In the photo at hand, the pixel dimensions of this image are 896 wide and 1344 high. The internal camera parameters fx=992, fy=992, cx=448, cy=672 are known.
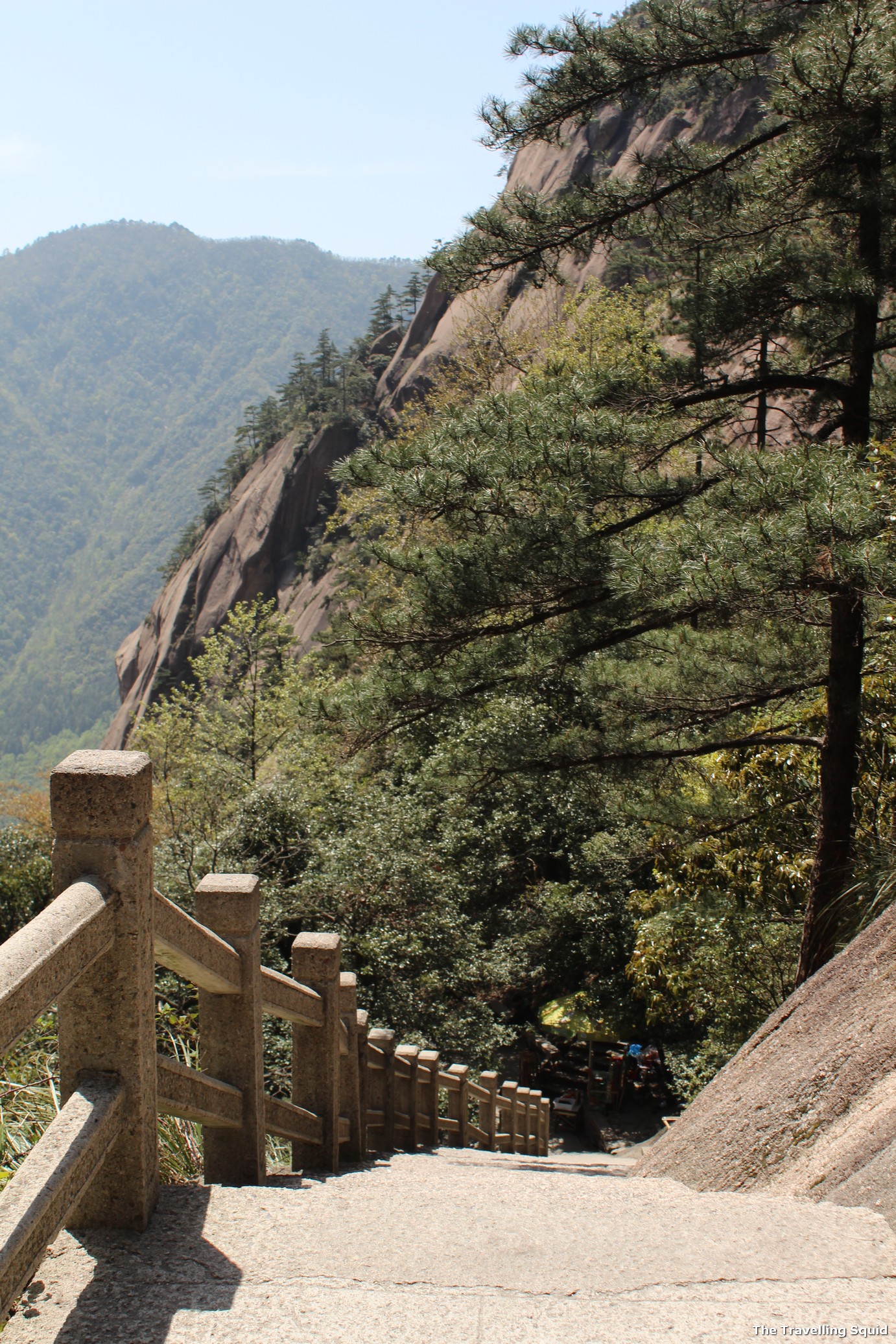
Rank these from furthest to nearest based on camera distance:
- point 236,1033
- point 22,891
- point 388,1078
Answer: point 22,891 < point 388,1078 < point 236,1033

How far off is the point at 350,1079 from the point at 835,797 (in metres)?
3.87

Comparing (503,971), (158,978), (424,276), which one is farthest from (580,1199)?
(424,276)

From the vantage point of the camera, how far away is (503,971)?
11391 millimetres

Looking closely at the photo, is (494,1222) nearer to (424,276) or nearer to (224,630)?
(224,630)

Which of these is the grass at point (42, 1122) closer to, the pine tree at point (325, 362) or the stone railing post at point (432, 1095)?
the stone railing post at point (432, 1095)

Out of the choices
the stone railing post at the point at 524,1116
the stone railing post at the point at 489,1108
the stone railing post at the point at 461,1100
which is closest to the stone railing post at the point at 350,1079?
the stone railing post at the point at 461,1100

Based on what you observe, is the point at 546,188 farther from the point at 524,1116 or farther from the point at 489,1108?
the point at 489,1108

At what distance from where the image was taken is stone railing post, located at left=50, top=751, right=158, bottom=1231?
2.06 meters

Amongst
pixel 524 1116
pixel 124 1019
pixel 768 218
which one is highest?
pixel 768 218

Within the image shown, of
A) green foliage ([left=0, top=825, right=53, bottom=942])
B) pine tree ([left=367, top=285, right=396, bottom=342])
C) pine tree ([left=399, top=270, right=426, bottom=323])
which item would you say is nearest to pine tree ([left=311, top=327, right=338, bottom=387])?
pine tree ([left=367, top=285, right=396, bottom=342])

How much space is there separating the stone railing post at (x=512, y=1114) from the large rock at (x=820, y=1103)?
3.34 metres

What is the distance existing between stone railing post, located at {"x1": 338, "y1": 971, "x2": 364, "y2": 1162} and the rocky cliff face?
111 feet

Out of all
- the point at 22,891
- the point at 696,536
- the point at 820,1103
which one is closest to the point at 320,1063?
the point at 820,1103

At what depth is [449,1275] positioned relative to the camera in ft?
7.11
